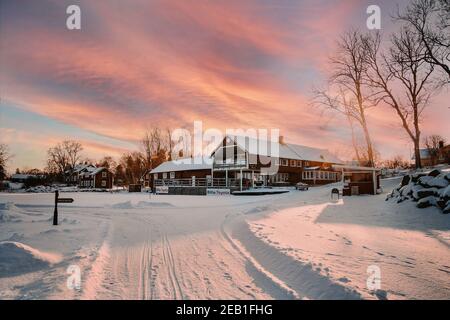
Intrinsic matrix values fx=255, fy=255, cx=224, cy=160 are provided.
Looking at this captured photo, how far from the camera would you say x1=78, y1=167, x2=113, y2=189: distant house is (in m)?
71.1

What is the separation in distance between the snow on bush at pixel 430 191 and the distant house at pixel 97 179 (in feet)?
236

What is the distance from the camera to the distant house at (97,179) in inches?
2798

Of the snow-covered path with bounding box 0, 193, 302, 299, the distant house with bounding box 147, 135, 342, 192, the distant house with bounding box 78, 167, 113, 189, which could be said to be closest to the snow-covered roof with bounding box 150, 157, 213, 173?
the distant house with bounding box 147, 135, 342, 192

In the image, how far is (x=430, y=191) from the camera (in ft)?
38.4

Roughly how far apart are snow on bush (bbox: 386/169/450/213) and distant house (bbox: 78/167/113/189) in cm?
7193

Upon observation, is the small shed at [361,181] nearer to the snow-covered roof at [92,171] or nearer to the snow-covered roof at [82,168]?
the snow-covered roof at [92,171]

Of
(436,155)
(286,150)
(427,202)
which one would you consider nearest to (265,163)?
(286,150)

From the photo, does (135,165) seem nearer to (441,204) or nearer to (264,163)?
(264,163)

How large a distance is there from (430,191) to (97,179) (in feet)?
245

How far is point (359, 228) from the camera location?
9117 millimetres

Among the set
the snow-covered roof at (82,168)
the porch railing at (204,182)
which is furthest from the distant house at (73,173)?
the porch railing at (204,182)

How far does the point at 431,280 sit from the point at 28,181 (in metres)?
80.8

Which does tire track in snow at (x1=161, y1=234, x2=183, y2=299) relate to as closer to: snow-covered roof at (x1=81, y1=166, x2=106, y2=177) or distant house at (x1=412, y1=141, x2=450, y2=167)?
distant house at (x1=412, y1=141, x2=450, y2=167)
